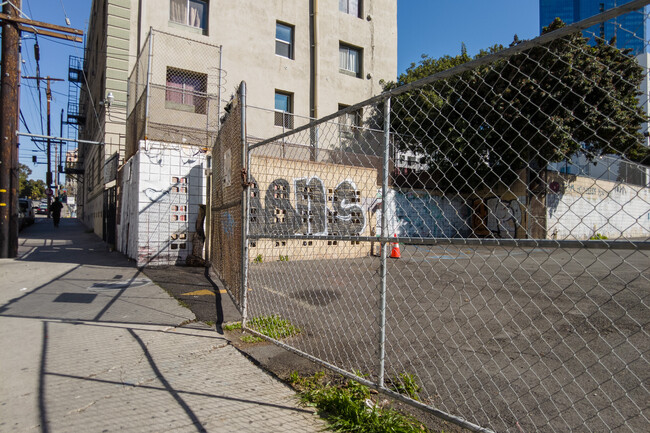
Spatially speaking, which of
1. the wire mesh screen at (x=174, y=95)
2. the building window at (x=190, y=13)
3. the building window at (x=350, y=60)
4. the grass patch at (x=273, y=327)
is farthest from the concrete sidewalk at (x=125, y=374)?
the building window at (x=350, y=60)

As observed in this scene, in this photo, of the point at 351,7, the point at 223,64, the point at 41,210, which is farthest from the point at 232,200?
the point at 41,210

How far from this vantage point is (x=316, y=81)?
17781 millimetres

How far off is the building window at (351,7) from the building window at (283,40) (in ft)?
10.9

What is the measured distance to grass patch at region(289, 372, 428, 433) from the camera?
2352mm

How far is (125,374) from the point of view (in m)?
3.19

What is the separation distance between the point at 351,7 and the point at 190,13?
8331 millimetres

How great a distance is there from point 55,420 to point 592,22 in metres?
3.68

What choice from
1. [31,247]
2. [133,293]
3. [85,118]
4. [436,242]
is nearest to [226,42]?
[31,247]

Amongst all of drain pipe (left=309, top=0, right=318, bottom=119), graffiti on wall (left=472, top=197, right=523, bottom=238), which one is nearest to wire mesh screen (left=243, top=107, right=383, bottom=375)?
graffiti on wall (left=472, top=197, right=523, bottom=238)

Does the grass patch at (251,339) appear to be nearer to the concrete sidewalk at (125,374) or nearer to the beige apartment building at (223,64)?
the concrete sidewalk at (125,374)

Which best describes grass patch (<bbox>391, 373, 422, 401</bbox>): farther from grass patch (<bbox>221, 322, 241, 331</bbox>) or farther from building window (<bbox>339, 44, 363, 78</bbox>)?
building window (<bbox>339, 44, 363, 78</bbox>)

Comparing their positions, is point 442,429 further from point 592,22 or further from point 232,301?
point 232,301

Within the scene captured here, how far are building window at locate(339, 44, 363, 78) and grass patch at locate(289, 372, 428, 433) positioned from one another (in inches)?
714

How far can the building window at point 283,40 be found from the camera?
57.1 feet
